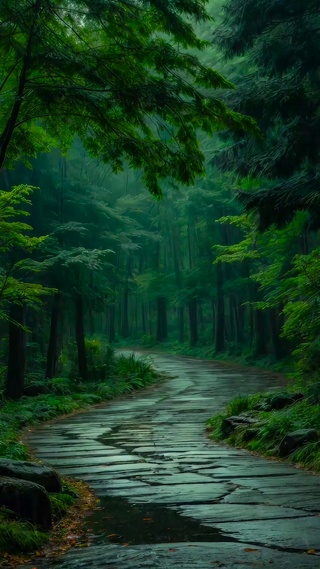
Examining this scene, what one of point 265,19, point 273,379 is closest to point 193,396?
point 273,379

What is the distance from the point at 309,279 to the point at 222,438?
3.32 metres

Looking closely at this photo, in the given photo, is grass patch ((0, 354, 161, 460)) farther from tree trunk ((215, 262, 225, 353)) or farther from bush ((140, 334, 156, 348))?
bush ((140, 334, 156, 348))

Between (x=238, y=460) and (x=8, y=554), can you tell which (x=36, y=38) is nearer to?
(x=8, y=554)

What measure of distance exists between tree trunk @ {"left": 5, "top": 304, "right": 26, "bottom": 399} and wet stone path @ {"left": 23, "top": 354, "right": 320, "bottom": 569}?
5.27m

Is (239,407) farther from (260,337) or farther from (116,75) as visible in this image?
(260,337)

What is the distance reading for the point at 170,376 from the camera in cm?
2859

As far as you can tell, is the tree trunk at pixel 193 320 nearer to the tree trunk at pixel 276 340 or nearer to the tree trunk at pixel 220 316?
the tree trunk at pixel 220 316

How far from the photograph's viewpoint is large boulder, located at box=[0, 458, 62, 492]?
619cm

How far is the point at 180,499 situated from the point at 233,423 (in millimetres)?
5313

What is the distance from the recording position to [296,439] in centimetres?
941

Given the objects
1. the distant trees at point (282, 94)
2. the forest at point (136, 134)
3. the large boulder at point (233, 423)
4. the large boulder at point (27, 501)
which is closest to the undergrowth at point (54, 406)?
the large boulder at point (27, 501)

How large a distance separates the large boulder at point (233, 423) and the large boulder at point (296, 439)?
1.83 metres

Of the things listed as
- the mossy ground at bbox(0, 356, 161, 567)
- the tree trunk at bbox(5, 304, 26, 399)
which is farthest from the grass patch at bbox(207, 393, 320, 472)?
the tree trunk at bbox(5, 304, 26, 399)

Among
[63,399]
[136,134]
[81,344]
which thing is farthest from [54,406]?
[136,134]
